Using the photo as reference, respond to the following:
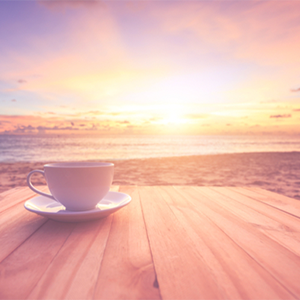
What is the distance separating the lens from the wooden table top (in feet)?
1.23

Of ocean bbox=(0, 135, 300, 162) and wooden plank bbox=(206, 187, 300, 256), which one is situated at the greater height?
wooden plank bbox=(206, 187, 300, 256)

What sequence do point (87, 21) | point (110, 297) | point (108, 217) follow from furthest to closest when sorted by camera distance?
point (87, 21), point (108, 217), point (110, 297)

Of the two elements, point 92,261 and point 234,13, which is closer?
point 92,261

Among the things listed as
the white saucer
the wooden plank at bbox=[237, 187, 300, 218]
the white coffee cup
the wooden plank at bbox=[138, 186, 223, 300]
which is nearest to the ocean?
the wooden plank at bbox=[237, 187, 300, 218]

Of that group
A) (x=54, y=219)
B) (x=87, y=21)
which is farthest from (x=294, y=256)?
(x=87, y=21)

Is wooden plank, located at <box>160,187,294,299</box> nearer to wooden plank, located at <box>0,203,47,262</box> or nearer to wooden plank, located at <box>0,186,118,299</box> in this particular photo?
wooden plank, located at <box>0,186,118,299</box>

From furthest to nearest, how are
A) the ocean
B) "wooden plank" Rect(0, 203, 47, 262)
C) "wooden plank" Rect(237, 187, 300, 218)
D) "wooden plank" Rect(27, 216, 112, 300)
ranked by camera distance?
1. the ocean
2. "wooden plank" Rect(237, 187, 300, 218)
3. "wooden plank" Rect(0, 203, 47, 262)
4. "wooden plank" Rect(27, 216, 112, 300)

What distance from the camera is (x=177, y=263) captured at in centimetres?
46

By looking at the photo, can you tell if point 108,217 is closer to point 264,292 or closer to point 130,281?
point 130,281

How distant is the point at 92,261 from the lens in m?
0.47

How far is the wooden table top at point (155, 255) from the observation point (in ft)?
1.23

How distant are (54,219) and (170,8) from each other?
307cm

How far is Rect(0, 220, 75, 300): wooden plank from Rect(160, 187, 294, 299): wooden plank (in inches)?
13.2

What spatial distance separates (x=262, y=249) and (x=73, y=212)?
21.4 inches
